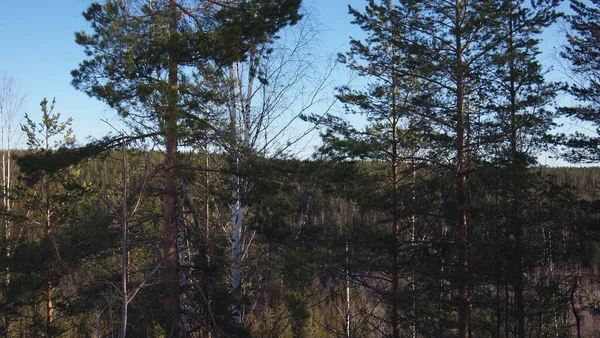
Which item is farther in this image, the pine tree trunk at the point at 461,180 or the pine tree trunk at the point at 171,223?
the pine tree trunk at the point at 461,180

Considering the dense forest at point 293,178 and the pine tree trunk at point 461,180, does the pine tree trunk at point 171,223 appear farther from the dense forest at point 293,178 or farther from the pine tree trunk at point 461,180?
the pine tree trunk at point 461,180

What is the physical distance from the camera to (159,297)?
8.67 metres

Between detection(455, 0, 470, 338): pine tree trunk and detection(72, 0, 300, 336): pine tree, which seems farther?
detection(455, 0, 470, 338): pine tree trunk

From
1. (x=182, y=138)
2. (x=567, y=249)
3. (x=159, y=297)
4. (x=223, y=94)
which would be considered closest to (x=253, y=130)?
(x=223, y=94)

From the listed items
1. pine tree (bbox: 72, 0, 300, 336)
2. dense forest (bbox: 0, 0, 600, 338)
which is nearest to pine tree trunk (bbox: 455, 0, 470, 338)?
dense forest (bbox: 0, 0, 600, 338)

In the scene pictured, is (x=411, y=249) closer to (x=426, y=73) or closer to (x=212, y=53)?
(x=426, y=73)

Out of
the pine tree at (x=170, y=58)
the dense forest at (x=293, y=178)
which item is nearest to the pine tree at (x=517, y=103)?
the dense forest at (x=293, y=178)

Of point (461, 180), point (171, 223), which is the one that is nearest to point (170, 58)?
point (171, 223)

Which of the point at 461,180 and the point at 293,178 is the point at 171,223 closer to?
the point at 293,178

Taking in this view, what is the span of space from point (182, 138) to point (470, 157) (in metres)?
6.36

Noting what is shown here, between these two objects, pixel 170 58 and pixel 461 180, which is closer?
pixel 170 58

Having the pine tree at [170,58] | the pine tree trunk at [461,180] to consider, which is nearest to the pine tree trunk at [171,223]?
the pine tree at [170,58]

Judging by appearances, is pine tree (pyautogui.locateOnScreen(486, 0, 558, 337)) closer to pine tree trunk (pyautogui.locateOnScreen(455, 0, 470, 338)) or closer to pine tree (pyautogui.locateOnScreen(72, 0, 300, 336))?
pine tree trunk (pyautogui.locateOnScreen(455, 0, 470, 338))

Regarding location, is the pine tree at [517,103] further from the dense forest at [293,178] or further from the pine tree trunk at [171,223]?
the pine tree trunk at [171,223]
